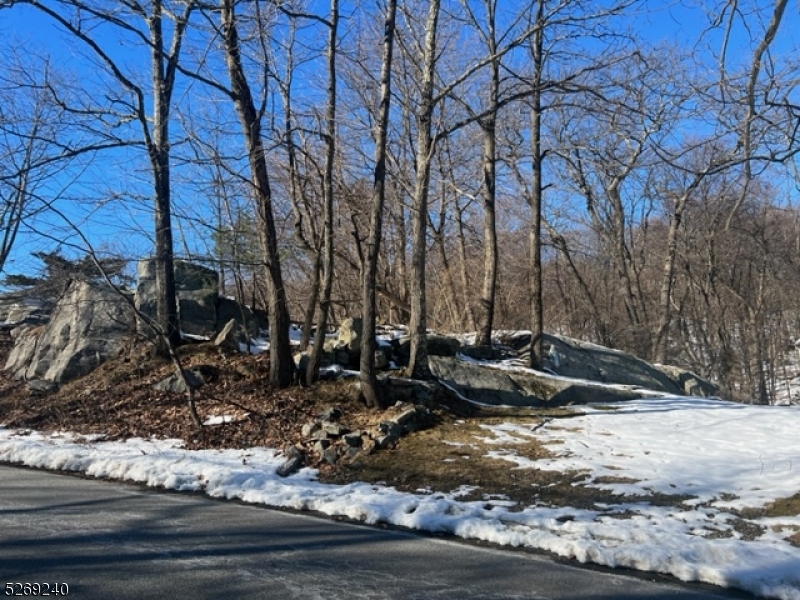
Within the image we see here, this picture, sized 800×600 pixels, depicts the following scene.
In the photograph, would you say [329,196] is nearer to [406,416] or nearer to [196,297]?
[406,416]

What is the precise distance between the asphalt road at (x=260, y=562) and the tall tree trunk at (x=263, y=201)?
5791mm

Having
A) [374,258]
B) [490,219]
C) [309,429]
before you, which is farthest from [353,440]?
[490,219]

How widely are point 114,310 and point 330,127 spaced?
736cm

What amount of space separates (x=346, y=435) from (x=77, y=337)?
368 inches

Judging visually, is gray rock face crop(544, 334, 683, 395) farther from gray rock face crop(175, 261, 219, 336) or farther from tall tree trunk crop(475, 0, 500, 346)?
gray rock face crop(175, 261, 219, 336)

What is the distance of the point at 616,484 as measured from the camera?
786cm

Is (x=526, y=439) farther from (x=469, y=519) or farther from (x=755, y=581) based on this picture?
(x=755, y=581)

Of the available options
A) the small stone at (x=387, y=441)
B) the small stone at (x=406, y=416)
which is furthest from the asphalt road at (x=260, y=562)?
the small stone at (x=406, y=416)

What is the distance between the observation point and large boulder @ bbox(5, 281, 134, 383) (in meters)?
15.5

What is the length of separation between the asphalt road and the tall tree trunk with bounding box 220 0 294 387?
5.79 m

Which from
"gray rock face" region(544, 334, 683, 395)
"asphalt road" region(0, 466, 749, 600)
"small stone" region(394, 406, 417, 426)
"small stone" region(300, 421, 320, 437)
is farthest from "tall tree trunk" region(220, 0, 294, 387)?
"gray rock face" region(544, 334, 683, 395)

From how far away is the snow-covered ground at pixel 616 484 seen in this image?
18.0 feet

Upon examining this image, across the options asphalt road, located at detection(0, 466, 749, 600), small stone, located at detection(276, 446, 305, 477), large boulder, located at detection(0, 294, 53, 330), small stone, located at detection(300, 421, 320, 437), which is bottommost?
asphalt road, located at detection(0, 466, 749, 600)

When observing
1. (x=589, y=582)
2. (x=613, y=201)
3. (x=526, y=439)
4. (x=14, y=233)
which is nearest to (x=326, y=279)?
(x=526, y=439)
